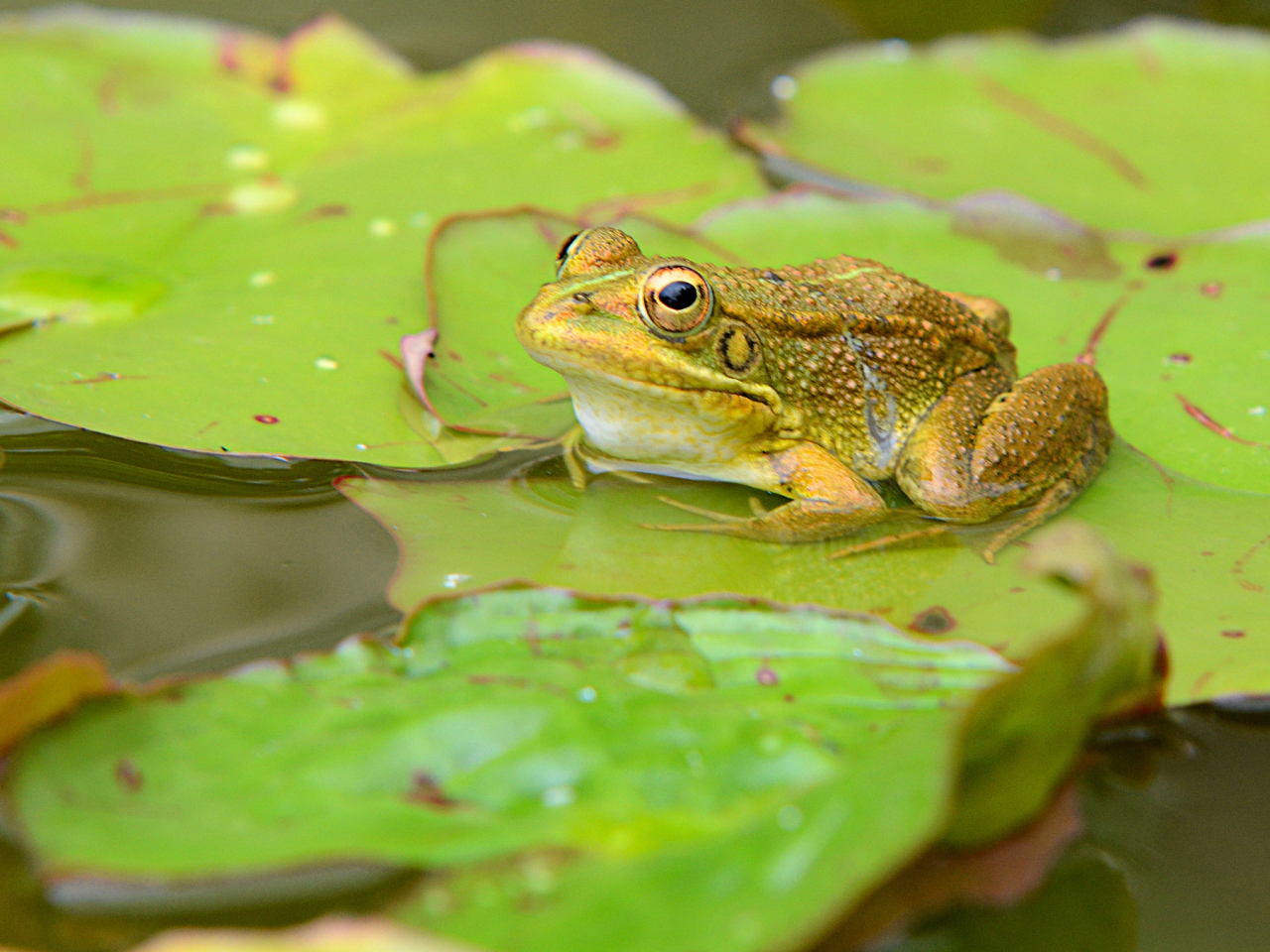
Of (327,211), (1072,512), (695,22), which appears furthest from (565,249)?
(695,22)

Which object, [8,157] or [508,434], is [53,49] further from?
[508,434]

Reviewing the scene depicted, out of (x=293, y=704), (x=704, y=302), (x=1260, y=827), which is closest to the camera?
(x=293, y=704)

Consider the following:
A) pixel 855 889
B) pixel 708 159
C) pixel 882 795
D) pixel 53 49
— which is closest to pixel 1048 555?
pixel 882 795

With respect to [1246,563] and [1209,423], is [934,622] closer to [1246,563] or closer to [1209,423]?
[1246,563]

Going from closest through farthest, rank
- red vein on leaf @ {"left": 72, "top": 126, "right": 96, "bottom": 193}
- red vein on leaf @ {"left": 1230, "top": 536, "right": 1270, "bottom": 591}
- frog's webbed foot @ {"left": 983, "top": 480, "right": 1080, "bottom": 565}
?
red vein on leaf @ {"left": 1230, "top": 536, "right": 1270, "bottom": 591}, frog's webbed foot @ {"left": 983, "top": 480, "right": 1080, "bottom": 565}, red vein on leaf @ {"left": 72, "top": 126, "right": 96, "bottom": 193}

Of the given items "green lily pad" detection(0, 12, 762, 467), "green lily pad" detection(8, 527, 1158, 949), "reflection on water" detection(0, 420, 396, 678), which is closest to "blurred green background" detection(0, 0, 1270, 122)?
"green lily pad" detection(0, 12, 762, 467)

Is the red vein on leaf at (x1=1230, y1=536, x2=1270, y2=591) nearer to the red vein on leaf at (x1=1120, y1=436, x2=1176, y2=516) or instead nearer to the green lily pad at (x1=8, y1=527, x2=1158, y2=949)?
the red vein on leaf at (x1=1120, y1=436, x2=1176, y2=516)
